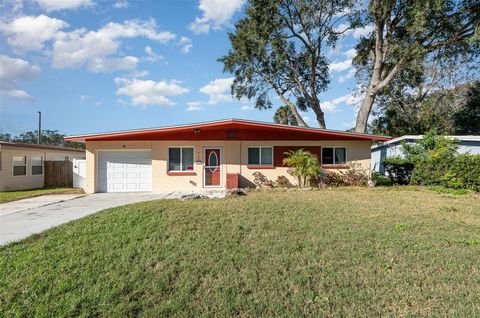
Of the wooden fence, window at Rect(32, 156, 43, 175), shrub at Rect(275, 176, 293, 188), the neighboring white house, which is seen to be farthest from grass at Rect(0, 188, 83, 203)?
the neighboring white house

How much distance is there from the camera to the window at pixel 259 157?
13.5m

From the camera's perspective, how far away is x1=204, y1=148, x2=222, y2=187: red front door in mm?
13328

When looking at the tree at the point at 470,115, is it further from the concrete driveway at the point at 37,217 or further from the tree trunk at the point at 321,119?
the concrete driveway at the point at 37,217

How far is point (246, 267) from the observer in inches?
160

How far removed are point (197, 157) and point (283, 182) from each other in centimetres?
423

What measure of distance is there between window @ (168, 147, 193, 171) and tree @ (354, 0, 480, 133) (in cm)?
1234

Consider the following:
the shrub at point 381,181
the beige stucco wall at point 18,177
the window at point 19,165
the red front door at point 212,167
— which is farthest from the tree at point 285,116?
the window at point 19,165

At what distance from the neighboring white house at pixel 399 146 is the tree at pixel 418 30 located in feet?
12.4

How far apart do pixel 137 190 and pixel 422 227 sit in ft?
37.6

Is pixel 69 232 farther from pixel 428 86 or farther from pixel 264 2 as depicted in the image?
pixel 428 86

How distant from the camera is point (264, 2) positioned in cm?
1791

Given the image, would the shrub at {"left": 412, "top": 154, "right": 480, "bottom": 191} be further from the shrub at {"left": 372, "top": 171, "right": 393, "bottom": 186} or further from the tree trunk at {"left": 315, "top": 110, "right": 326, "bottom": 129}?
the tree trunk at {"left": 315, "top": 110, "right": 326, "bottom": 129}

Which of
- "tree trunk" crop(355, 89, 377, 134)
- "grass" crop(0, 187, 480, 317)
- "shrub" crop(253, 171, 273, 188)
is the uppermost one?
"tree trunk" crop(355, 89, 377, 134)

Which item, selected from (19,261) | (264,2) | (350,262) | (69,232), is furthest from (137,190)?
(264,2)
